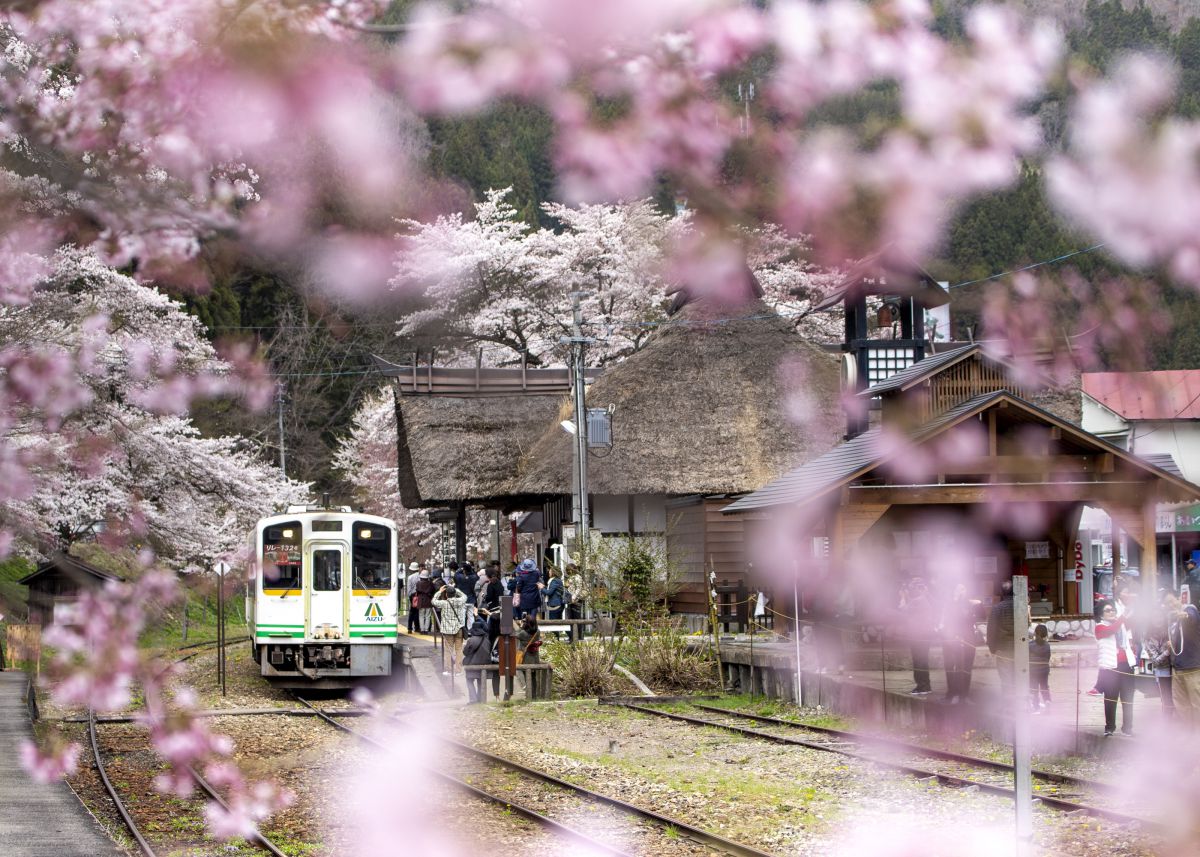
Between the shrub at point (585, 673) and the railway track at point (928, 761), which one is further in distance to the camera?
the shrub at point (585, 673)

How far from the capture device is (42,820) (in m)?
11.0

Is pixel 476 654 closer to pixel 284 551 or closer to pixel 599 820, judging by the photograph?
pixel 284 551

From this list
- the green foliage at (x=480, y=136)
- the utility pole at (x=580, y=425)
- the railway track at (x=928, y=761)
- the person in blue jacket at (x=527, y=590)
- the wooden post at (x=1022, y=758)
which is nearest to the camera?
the green foliage at (x=480, y=136)

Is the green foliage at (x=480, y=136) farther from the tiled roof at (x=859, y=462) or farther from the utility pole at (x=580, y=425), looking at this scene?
the utility pole at (x=580, y=425)

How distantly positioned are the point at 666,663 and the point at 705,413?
416 inches

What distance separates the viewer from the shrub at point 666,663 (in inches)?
803

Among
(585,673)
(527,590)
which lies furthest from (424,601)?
(585,673)

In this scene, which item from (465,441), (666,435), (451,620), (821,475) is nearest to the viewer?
(821,475)

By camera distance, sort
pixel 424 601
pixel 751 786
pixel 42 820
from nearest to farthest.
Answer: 1. pixel 42 820
2. pixel 751 786
3. pixel 424 601

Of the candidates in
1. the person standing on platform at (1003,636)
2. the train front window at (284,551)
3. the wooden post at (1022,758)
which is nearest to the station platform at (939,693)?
the person standing on platform at (1003,636)

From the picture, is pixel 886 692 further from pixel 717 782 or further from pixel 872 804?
pixel 872 804

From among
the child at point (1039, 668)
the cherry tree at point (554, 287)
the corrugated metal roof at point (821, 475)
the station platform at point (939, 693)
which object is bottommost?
the station platform at point (939, 693)

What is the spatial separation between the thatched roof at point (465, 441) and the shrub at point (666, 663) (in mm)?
10507

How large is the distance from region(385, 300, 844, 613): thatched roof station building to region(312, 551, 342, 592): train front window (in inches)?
303
